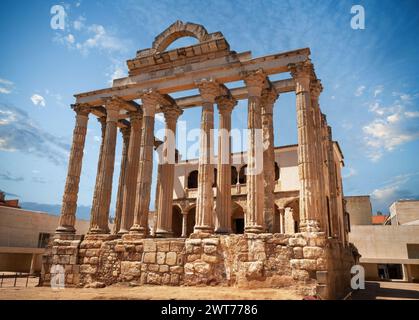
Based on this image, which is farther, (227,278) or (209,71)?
(209,71)

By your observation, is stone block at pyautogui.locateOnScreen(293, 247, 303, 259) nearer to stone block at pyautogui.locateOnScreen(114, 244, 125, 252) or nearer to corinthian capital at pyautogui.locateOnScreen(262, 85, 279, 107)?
stone block at pyautogui.locateOnScreen(114, 244, 125, 252)

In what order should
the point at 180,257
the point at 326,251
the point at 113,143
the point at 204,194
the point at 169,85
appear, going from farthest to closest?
the point at 113,143 → the point at 169,85 → the point at 204,194 → the point at 180,257 → the point at 326,251

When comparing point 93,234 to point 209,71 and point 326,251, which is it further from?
point 326,251

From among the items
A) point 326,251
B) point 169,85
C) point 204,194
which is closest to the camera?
point 326,251

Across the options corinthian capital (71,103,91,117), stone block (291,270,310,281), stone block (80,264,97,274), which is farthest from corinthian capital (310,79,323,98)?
stone block (80,264,97,274)

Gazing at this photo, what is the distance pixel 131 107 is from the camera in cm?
1900

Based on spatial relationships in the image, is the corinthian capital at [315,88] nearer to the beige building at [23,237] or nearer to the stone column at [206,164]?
the stone column at [206,164]

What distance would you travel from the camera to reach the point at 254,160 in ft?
45.7

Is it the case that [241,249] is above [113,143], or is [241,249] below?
below

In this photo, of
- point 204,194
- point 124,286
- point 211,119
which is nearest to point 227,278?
point 204,194

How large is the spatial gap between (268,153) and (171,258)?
6791 mm

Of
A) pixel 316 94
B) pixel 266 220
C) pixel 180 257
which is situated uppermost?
pixel 316 94

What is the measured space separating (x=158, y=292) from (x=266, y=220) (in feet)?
20.0

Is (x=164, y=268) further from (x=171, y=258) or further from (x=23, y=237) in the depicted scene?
(x=23, y=237)
